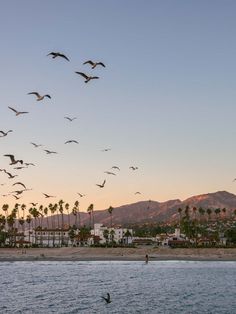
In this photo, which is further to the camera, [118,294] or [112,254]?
[112,254]

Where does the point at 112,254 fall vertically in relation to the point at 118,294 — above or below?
above

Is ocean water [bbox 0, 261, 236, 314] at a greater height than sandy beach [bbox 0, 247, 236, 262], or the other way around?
sandy beach [bbox 0, 247, 236, 262]

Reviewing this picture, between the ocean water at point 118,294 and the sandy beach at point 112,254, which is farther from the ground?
the sandy beach at point 112,254

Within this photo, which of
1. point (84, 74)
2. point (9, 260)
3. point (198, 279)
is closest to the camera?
point (84, 74)

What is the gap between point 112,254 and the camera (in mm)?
169250

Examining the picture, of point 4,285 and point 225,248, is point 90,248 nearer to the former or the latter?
point 225,248

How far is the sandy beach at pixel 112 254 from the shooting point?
15988 cm

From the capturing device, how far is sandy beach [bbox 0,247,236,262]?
6294 inches

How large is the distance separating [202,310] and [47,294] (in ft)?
75.0

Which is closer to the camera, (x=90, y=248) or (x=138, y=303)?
(x=138, y=303)

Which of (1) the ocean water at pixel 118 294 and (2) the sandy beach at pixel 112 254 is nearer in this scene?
(1) the ocean water at pixel 118 294

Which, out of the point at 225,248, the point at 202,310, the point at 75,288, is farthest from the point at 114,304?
the point at 225,248

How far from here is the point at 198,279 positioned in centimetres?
9319

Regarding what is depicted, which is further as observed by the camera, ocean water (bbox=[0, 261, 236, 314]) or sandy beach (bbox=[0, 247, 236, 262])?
sandy beach (bbox=[0, 247, 236, 262])
